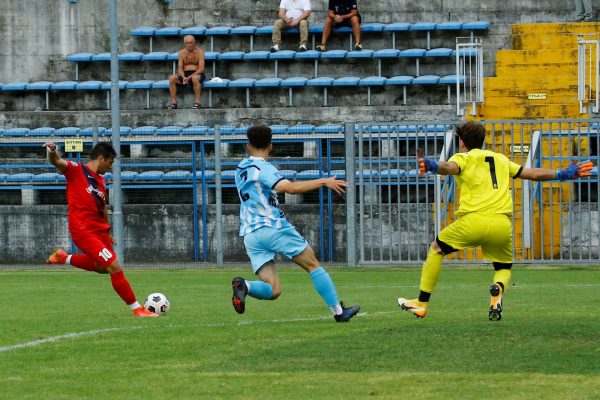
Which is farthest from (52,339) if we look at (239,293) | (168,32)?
(168,32)

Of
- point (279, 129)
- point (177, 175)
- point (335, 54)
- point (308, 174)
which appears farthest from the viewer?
point (335, 54)

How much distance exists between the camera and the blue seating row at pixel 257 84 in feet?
90.2

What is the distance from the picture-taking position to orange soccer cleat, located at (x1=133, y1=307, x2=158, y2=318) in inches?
516

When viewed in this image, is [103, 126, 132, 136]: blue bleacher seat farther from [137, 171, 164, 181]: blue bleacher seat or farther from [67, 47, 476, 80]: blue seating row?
[67, 47, 476, 80]: blue seating row

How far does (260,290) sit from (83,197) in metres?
2.90

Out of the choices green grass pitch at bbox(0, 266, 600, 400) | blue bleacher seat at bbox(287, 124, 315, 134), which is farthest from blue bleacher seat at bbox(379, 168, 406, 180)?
green grass pitch at bbox(0, 266, 600, 400)

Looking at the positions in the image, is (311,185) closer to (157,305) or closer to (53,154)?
(157,305)

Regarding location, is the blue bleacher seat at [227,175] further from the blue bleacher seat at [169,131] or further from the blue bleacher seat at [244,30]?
the blue bleacher seat at [244,30]

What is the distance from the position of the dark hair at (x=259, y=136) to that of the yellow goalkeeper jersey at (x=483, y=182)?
1702 mm

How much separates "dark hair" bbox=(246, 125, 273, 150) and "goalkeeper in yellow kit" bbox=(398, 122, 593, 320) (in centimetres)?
166

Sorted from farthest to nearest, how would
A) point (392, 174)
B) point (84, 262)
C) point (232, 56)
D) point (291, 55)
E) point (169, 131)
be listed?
point (232, 56) < point (291, 55) < point (169, 131) < point (392, 174) < point (84, 262)

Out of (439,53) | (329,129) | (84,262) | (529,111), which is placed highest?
(439,53)

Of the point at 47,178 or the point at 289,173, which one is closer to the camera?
the point at 289,173

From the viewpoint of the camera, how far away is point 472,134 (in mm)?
12000
